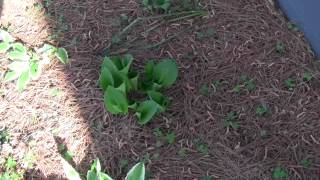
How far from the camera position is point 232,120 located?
8.18ft

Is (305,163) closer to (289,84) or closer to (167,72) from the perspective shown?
(289,84)

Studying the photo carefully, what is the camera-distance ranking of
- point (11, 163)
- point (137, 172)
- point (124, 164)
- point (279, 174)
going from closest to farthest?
point (137, 172), point (279, 174), point (124, 164), point (11, 163)

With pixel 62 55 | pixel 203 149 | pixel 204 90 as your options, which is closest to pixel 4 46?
pixel 62 55

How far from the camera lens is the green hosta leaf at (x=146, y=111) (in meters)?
2.42

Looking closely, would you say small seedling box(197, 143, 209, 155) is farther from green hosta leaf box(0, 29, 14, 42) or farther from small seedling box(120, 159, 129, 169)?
green hosta leaf box(0, 29, 14, 42)

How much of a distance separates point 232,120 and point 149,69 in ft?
1.58

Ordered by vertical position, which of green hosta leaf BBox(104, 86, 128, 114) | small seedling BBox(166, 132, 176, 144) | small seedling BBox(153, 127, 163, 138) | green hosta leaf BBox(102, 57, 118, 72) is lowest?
small seedling BBox(166, 132, 176, 144)

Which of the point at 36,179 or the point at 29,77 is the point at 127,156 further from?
the point at 29,77

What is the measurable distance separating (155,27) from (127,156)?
2.57 ft

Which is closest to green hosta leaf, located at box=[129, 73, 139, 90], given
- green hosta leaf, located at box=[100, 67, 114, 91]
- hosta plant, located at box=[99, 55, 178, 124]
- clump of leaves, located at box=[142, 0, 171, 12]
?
hosta plant, located at box=[99, 55, 178, 124]

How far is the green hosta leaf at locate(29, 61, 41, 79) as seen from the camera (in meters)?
2.74

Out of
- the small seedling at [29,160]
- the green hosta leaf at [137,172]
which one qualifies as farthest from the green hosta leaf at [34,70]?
the green hosta leaf at [137,172]

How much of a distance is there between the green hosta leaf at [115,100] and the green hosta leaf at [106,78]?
0.08 metres

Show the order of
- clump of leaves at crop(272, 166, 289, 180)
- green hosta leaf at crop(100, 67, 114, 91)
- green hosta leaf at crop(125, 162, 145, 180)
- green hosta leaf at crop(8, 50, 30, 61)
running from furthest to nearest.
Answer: green hosta leaf at crop(8, 50, 30, 61)
green hosta leaf at crop(100, 67, 114, 91)
clump of leaves at crop(272, 166, 289, 180)
green hosta leaf at crop(125, 162, 145, 180)
